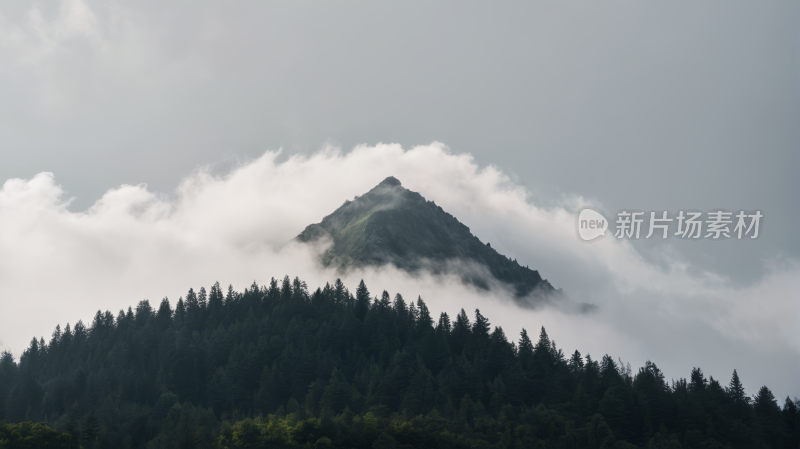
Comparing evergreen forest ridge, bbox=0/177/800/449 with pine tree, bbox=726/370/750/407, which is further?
pine tree, bbox=726/370/750/407

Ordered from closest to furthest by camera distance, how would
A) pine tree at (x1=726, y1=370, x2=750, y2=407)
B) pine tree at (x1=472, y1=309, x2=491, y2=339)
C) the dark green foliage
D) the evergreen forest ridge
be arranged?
the dark green foliage → the evergreen forest ridge → pine tree at (x1=726, y1=370, x2=750, y2=407) → pine tree at (x1=472, y1=309, x2=491, y2=339)

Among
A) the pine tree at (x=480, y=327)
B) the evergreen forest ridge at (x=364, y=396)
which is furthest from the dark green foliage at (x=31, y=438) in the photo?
the pine tree at (x=480, y=327)

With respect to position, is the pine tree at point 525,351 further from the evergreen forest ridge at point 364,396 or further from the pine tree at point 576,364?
the pine tree at point 576,364

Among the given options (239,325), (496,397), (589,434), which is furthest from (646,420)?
(239,325)

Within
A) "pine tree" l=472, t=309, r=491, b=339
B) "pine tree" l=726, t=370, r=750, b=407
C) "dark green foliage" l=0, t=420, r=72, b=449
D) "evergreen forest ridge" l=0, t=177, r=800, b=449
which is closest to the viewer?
"dark green foliage" l=0, t=420, r=72, b=449

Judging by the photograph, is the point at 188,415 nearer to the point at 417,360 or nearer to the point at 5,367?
the point at 417,360

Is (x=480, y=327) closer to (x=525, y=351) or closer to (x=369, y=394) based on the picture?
(x=525, y=351)

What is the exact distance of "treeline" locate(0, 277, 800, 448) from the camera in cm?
11538

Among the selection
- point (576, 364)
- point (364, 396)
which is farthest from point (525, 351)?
point (364, 396)

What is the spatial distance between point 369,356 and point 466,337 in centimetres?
3107

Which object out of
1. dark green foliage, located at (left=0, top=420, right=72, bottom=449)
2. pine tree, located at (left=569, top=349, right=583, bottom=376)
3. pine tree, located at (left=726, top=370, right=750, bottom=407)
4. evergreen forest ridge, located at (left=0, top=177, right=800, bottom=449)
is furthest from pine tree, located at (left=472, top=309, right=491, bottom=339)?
dark green foliage, located at (left=0, top=420, right=72, bottom=449)

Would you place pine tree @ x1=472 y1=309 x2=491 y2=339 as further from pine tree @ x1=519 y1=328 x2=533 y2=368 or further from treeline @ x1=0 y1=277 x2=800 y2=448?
pine tree @ x1=519 y1=328 x2=533 y2=368

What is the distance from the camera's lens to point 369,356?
181250mm

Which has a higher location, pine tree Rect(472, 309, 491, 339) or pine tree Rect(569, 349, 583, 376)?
pine tree Rect(472, 309, 491, 339)
